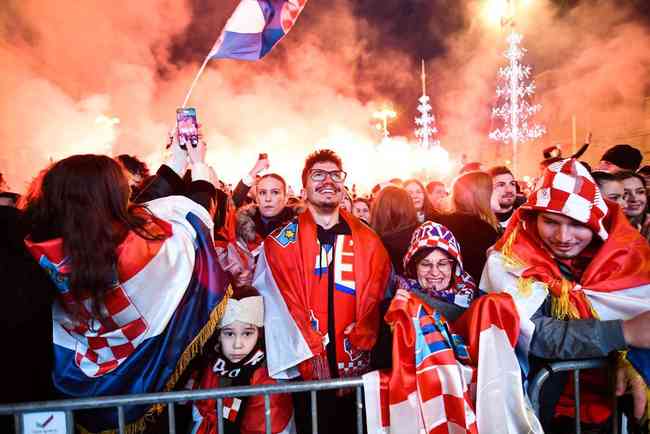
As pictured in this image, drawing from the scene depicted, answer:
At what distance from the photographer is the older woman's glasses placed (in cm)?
246

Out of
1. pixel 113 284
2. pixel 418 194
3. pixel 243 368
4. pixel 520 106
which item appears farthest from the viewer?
pixel 520 106

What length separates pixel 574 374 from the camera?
6.17ft

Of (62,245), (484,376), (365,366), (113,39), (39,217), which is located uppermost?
(113,39)

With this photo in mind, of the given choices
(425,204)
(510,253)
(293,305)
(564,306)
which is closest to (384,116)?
(425,204)

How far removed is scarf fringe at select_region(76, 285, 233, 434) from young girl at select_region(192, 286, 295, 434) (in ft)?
0.67

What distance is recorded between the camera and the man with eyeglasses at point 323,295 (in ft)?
8.02

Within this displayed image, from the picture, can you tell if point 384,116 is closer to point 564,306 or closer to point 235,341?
point 235,341

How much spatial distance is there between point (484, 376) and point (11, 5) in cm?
1236

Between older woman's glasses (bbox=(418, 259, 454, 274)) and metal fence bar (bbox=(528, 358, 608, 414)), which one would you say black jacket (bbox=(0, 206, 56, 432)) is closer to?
older woman's glasses (bbox=(418, 259, 454, 274))

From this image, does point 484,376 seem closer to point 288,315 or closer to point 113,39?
point 288,315

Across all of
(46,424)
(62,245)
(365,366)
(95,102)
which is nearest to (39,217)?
(62,245)

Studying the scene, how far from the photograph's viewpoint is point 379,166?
24922 millimetres

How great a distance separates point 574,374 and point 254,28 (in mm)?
3358

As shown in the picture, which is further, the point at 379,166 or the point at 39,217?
the point at 379,166
